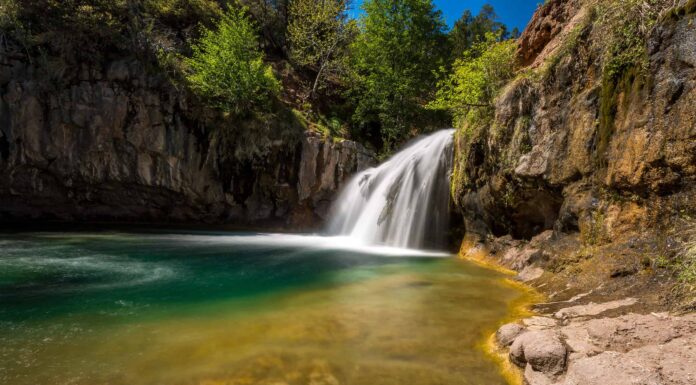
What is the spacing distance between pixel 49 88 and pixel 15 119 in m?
1.70

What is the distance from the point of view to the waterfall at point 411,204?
12.3 meters

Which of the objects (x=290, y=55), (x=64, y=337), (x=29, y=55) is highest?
(x=290, y=55)

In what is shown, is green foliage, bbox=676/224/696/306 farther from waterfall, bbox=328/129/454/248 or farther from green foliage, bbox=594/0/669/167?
waterfall, bbox=328/129/454/248

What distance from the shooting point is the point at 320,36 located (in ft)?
83.0

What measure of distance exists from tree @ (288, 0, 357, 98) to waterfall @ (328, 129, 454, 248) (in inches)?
381

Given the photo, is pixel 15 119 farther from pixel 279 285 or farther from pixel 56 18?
pixel 279 285

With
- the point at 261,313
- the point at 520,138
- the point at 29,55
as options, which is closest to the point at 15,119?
the point at 29,55

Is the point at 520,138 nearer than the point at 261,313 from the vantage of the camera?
No

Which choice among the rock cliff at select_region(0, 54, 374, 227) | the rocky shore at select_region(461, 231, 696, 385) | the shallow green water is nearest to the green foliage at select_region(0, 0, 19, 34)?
the rock cliff at select_region(0, 54, 374, 227)

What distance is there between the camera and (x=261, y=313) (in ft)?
16.8

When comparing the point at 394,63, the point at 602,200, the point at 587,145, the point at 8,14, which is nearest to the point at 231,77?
the point at 8,14

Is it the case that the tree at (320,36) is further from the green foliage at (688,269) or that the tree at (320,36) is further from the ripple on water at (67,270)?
the green foliage at (688,269)

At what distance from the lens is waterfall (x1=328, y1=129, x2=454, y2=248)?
12.3 m

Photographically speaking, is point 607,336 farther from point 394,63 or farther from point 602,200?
point 394,63
